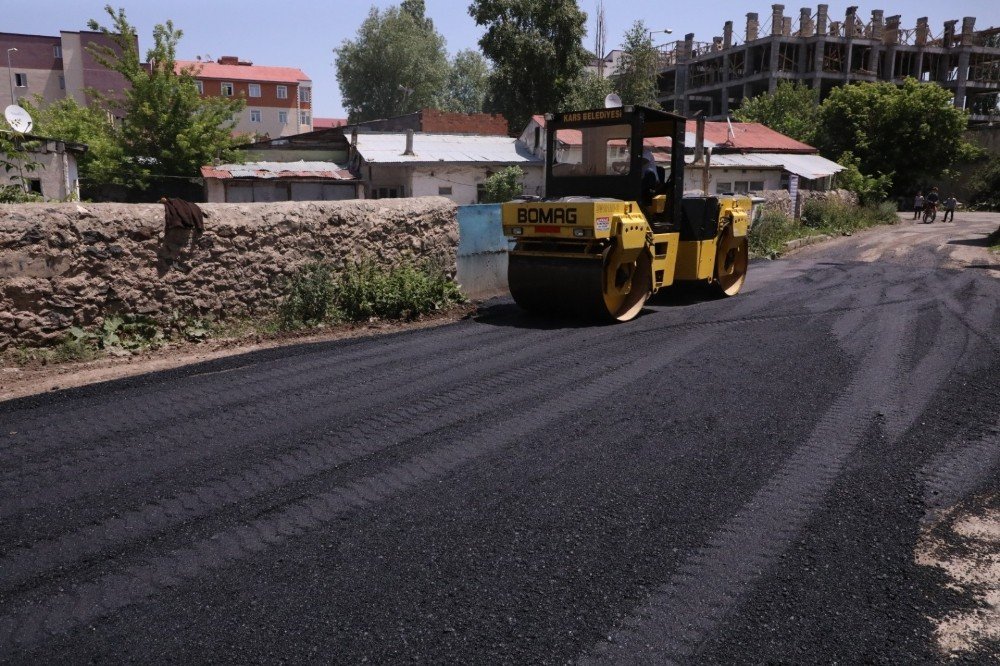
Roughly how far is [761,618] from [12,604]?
3.18 metres

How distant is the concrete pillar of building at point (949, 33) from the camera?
63.5 metres

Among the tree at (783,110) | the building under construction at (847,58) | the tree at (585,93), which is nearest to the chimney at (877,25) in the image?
the building under construction at (847,58)

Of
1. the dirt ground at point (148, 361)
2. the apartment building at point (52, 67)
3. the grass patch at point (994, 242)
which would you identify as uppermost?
the apartment building at point (52, 67)

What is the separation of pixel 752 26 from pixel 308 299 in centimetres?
6478

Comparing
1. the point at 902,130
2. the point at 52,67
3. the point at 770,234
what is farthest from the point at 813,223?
the point at 52,67

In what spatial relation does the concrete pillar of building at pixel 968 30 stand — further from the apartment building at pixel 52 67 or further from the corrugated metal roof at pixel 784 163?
the apartment building at pixel 52 67

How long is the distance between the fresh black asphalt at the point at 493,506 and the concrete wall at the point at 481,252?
3808 mm

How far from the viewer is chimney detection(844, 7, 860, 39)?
60.3 meters

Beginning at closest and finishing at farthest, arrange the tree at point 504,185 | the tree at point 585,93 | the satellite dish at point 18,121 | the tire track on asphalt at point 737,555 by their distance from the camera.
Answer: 1. the tire track on asphalt at point 737,555
2. the satellite dish at point 18,121
3. the tree at point 504,185
4. the tree at point 585,93

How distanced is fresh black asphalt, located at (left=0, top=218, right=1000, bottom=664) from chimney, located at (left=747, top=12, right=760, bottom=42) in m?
63.4

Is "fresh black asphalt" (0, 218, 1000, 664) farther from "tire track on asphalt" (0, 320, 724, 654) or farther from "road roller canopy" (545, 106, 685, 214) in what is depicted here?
"road roller canopy" (545, 106, 685, 214)

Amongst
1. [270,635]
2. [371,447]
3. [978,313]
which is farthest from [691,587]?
[978,313]

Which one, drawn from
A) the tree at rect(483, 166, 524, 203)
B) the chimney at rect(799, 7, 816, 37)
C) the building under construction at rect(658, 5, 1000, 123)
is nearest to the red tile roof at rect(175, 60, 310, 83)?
the building under construction at rect(658, 5, 1000, 123)

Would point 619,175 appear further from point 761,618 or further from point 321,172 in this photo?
point 321,172
